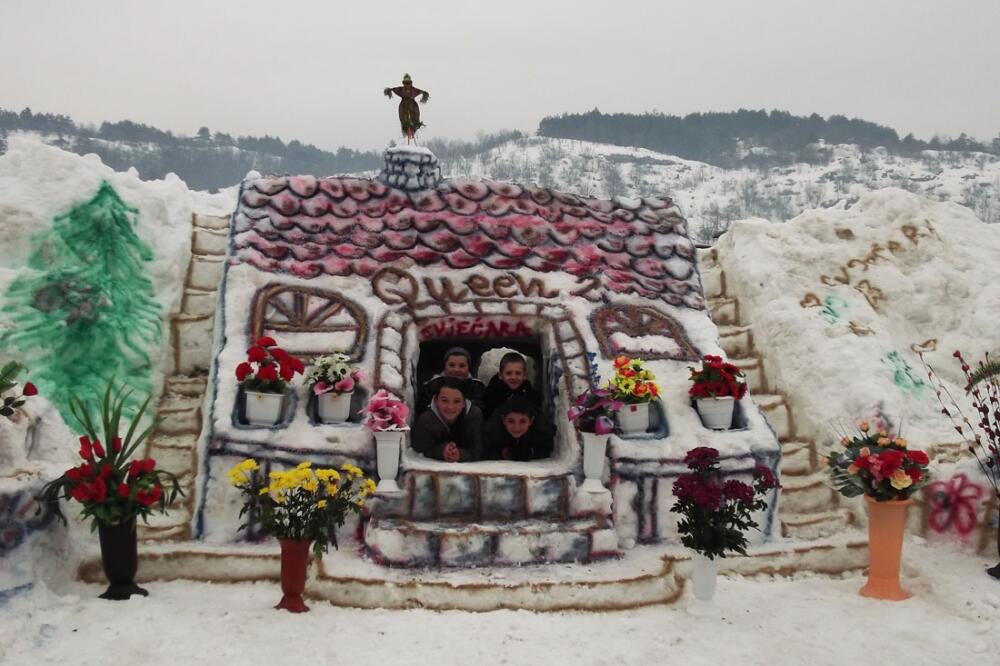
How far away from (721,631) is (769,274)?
4.54 m

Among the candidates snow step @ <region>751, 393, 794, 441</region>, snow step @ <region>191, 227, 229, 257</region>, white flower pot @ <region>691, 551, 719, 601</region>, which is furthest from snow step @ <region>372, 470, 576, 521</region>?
snow step @ <region>191, 227, 229, 257</region>

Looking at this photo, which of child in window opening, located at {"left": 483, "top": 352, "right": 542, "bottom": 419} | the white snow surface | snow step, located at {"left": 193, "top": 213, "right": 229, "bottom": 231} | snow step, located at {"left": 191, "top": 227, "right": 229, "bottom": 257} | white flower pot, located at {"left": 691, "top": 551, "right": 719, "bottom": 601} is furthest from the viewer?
snow step, located at {"left": 193, "top": 213, "right": 229, "bottom": 231}

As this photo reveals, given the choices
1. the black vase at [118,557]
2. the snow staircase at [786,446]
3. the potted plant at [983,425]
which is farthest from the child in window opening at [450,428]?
the potted plant at [983,425]

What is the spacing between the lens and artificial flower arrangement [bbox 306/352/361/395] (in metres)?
5.51

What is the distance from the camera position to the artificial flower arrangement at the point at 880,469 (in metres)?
4.79

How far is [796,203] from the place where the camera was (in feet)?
172

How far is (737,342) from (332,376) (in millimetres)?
4227

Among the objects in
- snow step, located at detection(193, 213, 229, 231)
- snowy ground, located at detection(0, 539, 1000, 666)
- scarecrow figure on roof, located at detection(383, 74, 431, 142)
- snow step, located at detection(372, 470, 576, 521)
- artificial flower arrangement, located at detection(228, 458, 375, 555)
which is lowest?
snowy ground, located at detection(0, 539, 1000, 666)

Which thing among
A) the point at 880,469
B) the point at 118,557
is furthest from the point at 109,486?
the point at 880,469

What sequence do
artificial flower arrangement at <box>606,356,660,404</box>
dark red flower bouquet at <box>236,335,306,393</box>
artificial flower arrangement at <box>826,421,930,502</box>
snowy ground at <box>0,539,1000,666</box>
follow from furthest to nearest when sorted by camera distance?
1. artificial flower arrangement at <box>606,356,660,404</box>
2. dark red flower bouquet at <box>236,335,306,393</box>
3. artificial flower arrangement at <box>826,421,930,502</box>
4. snowy ground at <box>0,539,1000,666</box>

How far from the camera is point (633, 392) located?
566cm

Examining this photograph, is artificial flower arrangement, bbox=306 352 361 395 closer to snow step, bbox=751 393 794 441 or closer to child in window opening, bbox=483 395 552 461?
child in window opening, bbox=483 395 552 461

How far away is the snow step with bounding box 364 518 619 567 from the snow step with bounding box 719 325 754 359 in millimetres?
3185

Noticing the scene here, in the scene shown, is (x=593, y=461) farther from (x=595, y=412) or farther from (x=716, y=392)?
(x=716, y=392)
